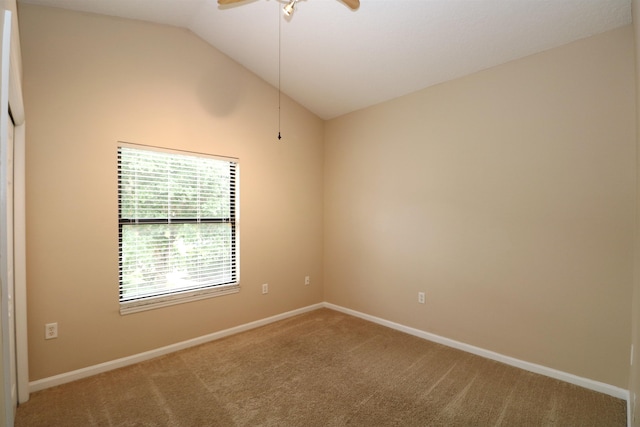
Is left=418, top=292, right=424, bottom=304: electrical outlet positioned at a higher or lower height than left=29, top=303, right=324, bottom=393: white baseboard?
higher

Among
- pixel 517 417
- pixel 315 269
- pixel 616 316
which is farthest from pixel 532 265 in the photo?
pixel 315 269

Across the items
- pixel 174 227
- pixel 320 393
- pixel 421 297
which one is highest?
pixel 174 227

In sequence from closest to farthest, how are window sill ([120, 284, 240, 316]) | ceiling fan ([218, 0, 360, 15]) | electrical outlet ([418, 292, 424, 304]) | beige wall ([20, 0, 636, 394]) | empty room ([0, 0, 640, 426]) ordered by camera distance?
1. ceiling fan ([218, 0, 360, 15])
2. empty room ([0, 0, 640, 426])
3. beige wall ([20, 0, 636, 394])
4. window sill ([120, 284, 240, 316])
5. electrical outlet ([418, 292, 424, 304])

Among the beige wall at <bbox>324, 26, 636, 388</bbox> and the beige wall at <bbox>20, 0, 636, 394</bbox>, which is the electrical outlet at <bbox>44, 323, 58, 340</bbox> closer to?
the beige wall at <bbox>20, 0, 636, 394</bbox>

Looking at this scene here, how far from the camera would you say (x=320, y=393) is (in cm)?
237

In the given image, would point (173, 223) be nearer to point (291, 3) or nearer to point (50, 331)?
point (50, 331)

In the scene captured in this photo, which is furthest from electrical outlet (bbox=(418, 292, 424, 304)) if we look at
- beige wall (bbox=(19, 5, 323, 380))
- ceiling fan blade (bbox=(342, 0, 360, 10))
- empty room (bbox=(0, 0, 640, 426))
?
ceiling fan blade (bbox=(342, 0, 360, 10))

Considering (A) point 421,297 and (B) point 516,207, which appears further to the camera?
(A) point 421,297

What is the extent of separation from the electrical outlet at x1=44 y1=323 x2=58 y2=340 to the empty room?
3 centimetres

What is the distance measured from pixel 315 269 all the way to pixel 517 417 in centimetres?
276

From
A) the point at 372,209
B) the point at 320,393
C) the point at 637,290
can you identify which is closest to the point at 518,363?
the point at 637,290

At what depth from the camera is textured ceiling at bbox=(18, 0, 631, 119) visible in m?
2.30

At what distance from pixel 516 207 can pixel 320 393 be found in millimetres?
2288

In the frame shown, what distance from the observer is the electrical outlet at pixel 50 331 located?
2.41m
